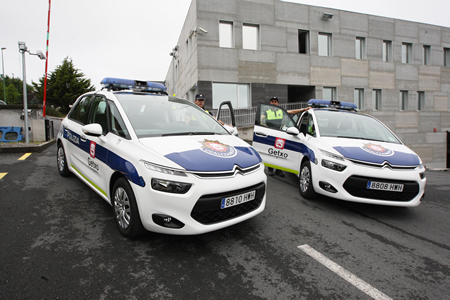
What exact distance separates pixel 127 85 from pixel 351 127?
403 centimetres

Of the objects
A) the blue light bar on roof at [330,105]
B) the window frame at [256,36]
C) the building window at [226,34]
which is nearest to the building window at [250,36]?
the window frame at [256,36]

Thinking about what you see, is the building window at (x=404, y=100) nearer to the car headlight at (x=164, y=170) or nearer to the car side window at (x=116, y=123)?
the car side window at (x=116, y=123)

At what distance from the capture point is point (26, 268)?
236 cm

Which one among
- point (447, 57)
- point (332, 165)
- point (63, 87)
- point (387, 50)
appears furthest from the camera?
point (63, 87)

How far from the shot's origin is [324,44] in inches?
730

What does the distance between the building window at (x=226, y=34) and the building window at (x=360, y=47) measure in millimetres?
9342

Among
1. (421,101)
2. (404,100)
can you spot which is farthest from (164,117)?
(421,101)

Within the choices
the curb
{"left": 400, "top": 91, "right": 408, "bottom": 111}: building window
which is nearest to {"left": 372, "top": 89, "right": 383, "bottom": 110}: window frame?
{"left": 400, "top": 91, "right": 408, "bottom": 111}: building window

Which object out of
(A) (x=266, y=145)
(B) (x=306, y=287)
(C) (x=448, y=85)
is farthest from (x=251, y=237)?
(C) (x=448, y=85)

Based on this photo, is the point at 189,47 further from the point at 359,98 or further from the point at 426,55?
the point at 426,55

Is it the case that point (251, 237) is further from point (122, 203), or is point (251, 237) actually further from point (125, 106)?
point (125, 106)

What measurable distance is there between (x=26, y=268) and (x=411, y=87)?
80.6ft

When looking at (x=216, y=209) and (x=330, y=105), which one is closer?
(x=216, y=209)

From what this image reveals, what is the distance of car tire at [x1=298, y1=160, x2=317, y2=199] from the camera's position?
4.51 meters
